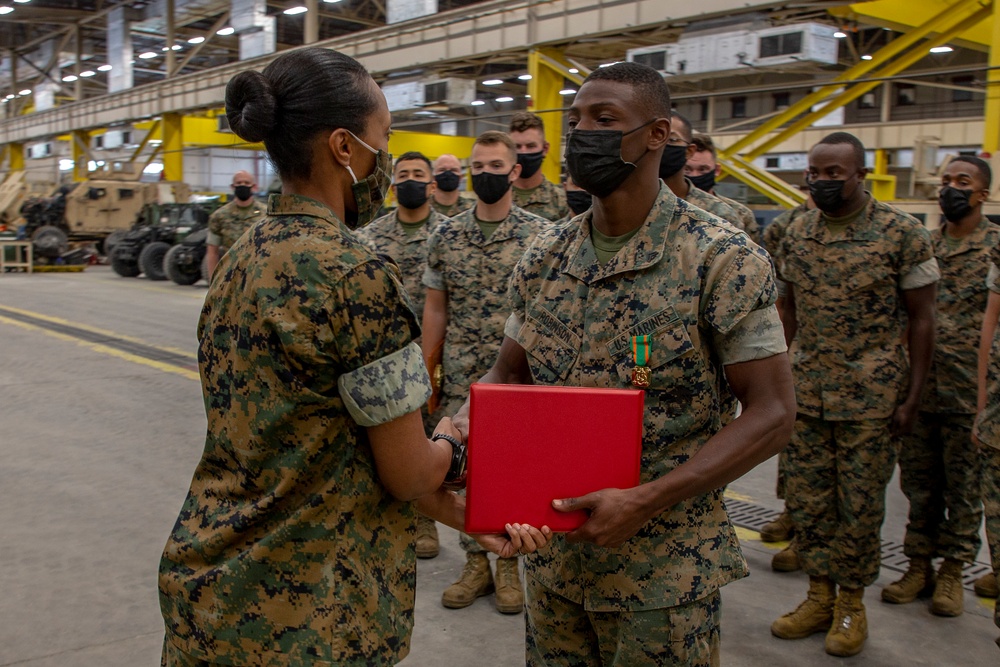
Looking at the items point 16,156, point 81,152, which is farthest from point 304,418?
point 16,156

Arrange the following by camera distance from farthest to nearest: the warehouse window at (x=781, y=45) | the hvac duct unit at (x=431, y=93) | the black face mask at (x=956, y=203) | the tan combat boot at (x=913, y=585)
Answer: the hvac duct unit at (x=431, y=93)
the warehouse window at (x=781, y=45)
the black face mask at (x=956, y=203)
the tan combat boot at (x=913, y=585)

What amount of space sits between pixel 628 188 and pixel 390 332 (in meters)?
0.73

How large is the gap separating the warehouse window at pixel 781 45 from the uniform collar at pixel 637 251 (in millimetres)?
10654

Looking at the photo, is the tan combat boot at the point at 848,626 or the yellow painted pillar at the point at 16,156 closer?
the tan combat boot at the point at 848,626

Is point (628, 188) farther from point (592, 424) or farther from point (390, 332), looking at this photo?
point (390, 332)

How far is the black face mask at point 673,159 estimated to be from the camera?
149 inches

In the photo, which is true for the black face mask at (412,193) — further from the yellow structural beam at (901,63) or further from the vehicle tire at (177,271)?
the vehicle tire at (177,271)

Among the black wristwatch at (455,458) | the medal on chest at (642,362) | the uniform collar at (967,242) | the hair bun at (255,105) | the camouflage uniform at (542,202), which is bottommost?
the black wristwatch at (455,458)

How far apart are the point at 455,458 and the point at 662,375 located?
0.46 m

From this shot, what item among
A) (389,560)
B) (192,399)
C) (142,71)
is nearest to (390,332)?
(389,560)

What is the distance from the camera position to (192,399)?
7469mm

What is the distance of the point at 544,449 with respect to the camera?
1.76m

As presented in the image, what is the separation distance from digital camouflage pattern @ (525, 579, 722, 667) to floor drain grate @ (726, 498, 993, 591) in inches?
76.5

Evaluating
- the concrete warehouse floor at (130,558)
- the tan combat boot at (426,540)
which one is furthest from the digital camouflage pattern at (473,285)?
the concrete warehouse floor at (130,558)
